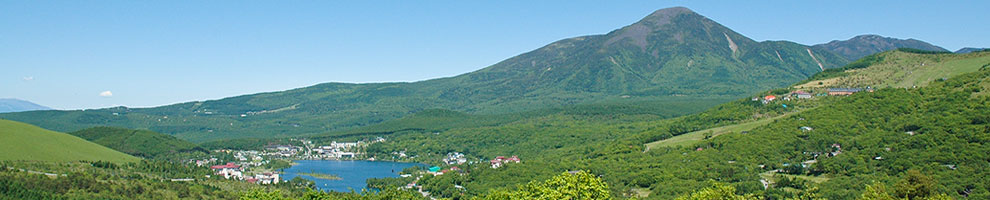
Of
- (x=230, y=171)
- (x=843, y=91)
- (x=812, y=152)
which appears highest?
(x=843, y=91)

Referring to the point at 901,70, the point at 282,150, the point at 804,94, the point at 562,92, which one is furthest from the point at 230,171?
the point at 562,92

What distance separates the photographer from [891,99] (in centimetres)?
5938

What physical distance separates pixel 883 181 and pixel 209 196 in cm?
3880

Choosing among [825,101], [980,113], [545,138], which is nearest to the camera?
[980,113]

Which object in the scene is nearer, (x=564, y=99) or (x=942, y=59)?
(x=942, y=59)

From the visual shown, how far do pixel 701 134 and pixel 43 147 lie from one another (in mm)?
53009

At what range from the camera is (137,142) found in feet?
316

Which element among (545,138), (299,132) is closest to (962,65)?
(545,138)

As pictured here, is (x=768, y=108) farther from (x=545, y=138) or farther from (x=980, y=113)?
(x=545, y=138)

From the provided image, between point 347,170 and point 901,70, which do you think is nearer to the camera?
point 901,70

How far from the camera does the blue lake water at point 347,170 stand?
7627 cm

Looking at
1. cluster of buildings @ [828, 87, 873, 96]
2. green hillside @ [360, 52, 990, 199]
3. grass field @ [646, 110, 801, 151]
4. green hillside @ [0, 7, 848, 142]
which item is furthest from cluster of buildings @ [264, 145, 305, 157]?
cluster of buildings @ [828, 87, 873, 96]

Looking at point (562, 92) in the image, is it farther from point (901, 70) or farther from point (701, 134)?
point (701, 134)

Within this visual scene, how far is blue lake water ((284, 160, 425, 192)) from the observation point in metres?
76.3
